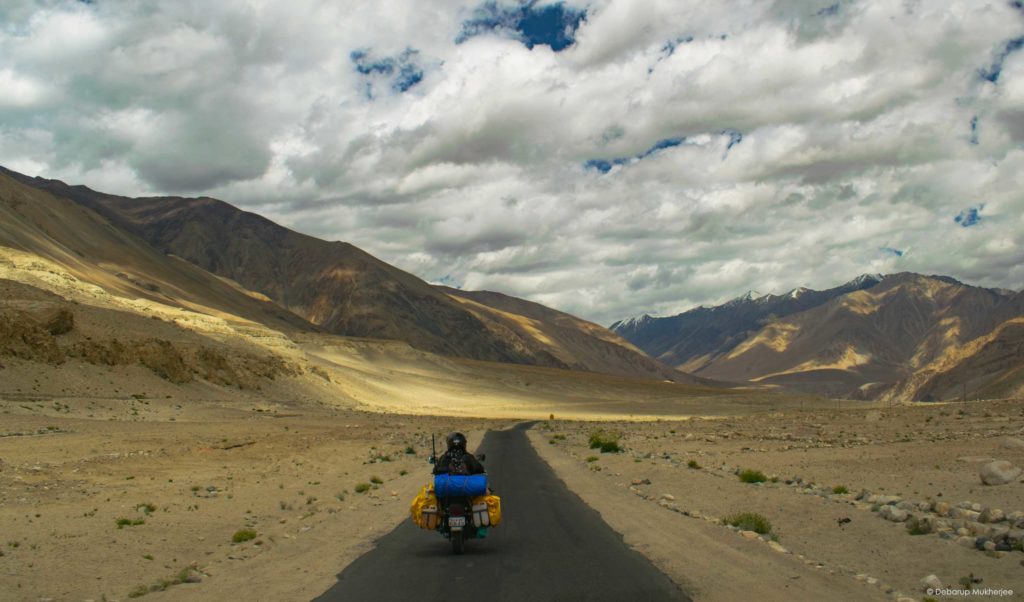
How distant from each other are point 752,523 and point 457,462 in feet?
17.8

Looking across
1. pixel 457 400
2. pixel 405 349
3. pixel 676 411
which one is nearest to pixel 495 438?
pixel 676 411

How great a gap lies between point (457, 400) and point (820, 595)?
4416 inches

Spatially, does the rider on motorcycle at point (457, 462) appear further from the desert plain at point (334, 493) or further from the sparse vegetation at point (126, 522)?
the sparse vegetation at point (126, 522)

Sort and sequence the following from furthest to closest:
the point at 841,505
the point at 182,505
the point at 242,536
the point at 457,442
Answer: the point at 182,505 → the point at 841,505 → the point at 242,536 → the point at 457,442

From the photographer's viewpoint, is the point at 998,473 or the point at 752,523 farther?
the point at 998,473

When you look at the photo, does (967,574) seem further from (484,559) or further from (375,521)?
(375,521)

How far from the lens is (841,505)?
16516 mm

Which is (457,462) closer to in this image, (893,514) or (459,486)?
(459,486)

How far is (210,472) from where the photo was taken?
86.4 ft

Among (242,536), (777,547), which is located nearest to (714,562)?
(777,547)

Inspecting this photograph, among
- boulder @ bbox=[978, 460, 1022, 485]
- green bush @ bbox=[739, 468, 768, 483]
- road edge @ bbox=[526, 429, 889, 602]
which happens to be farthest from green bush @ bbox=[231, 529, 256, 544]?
boulder @ bbox=[978, 460, 1022, 485]

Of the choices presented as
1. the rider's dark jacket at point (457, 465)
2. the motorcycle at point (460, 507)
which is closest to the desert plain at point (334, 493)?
the motorcycle at point (460, 507)

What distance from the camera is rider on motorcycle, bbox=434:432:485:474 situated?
13.3 metres

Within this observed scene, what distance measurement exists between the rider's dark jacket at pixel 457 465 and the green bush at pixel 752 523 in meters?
4.93
